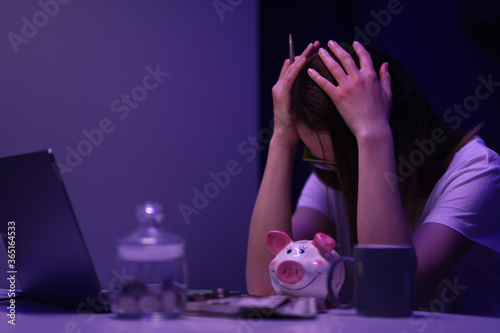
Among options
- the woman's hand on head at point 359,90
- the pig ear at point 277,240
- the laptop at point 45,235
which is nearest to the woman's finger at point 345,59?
the woman's hand on head at point 359,90

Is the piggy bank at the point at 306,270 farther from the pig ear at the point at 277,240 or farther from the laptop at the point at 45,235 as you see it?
the laptop at the point at 45,235

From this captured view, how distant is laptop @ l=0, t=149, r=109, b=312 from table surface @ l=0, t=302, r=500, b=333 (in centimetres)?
6

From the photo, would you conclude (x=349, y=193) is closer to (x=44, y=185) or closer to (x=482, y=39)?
(x=44, y=185)

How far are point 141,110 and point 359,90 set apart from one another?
→ 1083 millimetres

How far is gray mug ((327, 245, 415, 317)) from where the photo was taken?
683mm

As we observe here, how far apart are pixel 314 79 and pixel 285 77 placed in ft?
0.54

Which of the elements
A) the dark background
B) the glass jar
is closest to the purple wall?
the dark background

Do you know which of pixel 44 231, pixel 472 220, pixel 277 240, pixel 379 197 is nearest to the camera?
pixel 44 231

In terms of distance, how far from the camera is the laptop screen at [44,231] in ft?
2.28

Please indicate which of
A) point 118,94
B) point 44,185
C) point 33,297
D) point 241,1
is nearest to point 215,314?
point 44,185

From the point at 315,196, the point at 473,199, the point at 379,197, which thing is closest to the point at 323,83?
the point at 379,197

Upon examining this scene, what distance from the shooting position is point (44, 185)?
0.70 meters

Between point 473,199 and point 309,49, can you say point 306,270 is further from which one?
point 309,49

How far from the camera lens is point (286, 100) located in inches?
52.7
